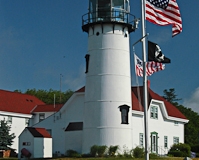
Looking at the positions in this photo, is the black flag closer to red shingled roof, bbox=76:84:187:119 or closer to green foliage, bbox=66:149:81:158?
green foliage, bbox=66:149:81:158

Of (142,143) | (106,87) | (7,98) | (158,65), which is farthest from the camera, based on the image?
(7,98)

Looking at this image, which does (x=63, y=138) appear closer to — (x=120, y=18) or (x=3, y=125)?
(x=3, y=125)

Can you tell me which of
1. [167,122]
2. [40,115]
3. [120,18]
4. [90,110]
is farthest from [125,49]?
[40,115]

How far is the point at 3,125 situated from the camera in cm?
4719

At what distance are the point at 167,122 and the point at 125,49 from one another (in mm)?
13692

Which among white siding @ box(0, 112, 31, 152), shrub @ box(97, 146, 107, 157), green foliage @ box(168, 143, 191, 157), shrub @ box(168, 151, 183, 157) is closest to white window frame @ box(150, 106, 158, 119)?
shrub @ box(168, 151, 183, 157)

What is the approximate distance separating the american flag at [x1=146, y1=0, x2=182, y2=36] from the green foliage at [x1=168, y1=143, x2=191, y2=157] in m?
25.5

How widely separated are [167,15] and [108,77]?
1537cm

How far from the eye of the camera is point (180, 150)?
4666cm

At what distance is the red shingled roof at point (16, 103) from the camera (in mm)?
51062

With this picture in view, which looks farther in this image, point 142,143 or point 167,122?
point 167,122

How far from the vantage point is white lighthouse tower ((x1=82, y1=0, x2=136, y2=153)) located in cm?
3534

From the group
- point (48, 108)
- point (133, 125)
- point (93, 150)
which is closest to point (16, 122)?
point (48, 108)

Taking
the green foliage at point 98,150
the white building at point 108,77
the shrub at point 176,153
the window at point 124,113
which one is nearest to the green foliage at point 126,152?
the white building at point 108,77
